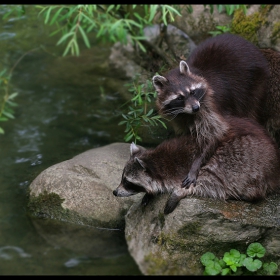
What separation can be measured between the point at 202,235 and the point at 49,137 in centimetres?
337

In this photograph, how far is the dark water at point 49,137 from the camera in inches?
219

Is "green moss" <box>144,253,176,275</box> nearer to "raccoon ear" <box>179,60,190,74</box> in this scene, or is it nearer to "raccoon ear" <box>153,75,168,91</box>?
"raccoon ear" <box>153,75,168,91</box>

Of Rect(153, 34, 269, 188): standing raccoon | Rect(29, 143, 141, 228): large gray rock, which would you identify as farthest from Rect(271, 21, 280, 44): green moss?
Rect(29, 143, 141, 228): large gray rock

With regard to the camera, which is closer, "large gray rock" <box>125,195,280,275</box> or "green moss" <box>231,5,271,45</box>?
"large gray rock" <box>125,195,280,275</box>

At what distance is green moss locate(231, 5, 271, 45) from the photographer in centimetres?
785

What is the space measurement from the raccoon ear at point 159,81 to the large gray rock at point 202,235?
56.0 inches

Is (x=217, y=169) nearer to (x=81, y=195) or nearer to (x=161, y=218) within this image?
(x=161, y=218)

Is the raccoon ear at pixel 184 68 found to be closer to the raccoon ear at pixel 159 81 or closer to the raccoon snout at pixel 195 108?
the raccoon ear at pixel 159 81

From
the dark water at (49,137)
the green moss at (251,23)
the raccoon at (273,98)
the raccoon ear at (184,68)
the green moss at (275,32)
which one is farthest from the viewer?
the green moss at (251,23)

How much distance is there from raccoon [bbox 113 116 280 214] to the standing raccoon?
0.31ft

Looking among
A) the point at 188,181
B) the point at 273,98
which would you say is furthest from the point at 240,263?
the point at 273,98

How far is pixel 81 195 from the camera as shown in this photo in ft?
20.1

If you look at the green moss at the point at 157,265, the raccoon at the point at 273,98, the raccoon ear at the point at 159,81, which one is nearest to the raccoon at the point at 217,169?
the green moss at the point at 157,265
